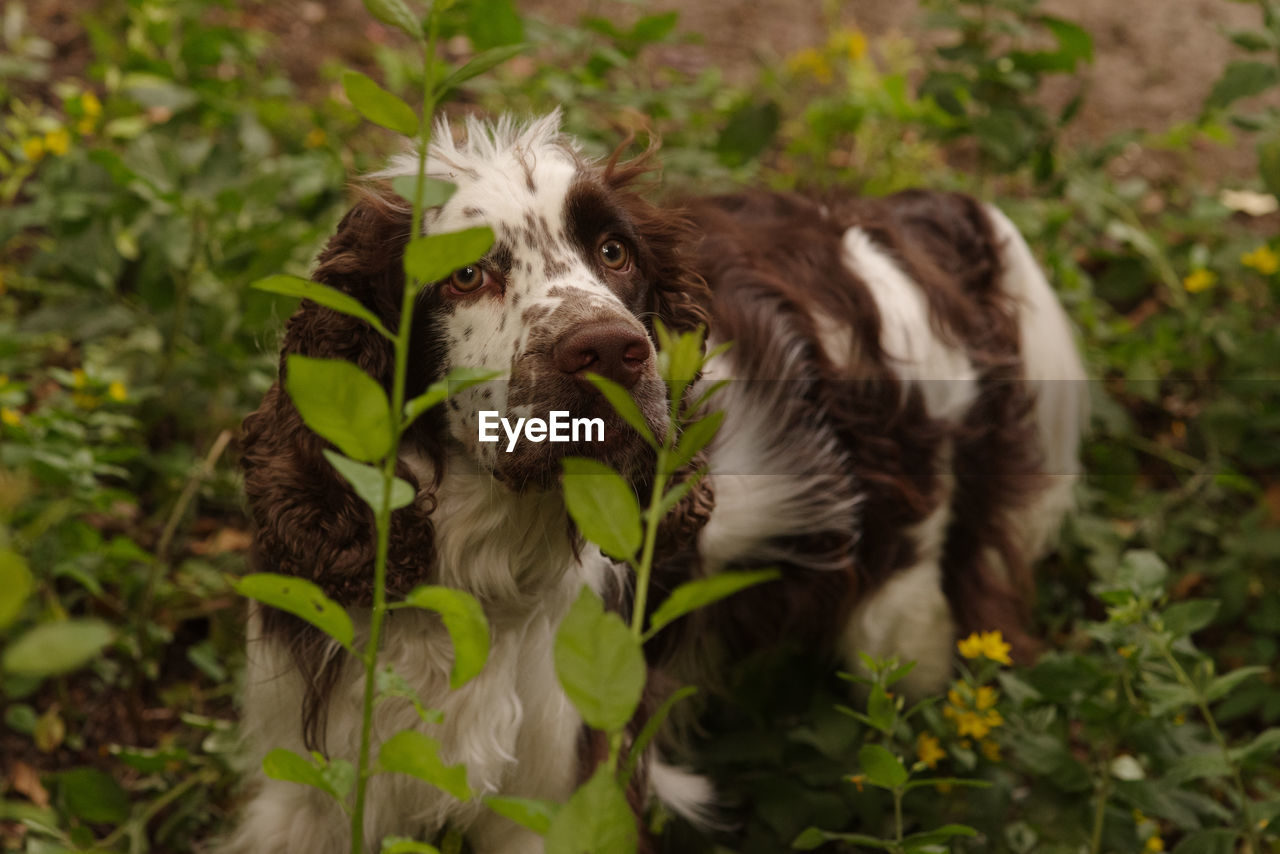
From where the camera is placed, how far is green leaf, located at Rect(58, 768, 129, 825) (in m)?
2.51

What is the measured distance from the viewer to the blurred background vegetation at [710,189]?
8.43ft

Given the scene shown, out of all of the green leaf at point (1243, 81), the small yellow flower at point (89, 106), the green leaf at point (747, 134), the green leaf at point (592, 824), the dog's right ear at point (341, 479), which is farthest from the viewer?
the green leaf at point (747, 134)

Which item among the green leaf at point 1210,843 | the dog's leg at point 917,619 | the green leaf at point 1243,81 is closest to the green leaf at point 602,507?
the green leaf at point 1210,843

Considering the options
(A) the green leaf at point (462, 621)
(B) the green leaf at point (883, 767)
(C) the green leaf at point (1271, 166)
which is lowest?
(B) the green leaf at point (883, 767)

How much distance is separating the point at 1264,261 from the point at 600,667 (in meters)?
3.37

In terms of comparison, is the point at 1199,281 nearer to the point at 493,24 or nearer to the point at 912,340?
the point at 912,340

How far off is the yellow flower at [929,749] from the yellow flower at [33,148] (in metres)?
2.92

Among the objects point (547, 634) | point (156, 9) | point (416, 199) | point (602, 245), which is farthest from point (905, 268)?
point (156, 9)

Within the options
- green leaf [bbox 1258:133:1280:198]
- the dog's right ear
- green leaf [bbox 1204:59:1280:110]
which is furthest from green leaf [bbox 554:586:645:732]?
green leaf [bbox 1258:133:1280:198]

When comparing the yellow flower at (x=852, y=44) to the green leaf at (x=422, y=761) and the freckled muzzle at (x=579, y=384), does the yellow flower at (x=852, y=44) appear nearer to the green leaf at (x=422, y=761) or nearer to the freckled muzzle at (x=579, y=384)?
the freckled muzzle at (x=579, y=384)

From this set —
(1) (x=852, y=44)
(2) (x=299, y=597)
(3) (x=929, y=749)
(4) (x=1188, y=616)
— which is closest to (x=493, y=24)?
(1) (x=852, y=44)

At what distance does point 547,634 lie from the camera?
7.73 ft

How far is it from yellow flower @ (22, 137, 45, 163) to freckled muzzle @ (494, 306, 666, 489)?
2361mm

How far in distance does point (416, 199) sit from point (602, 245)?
1.02m
